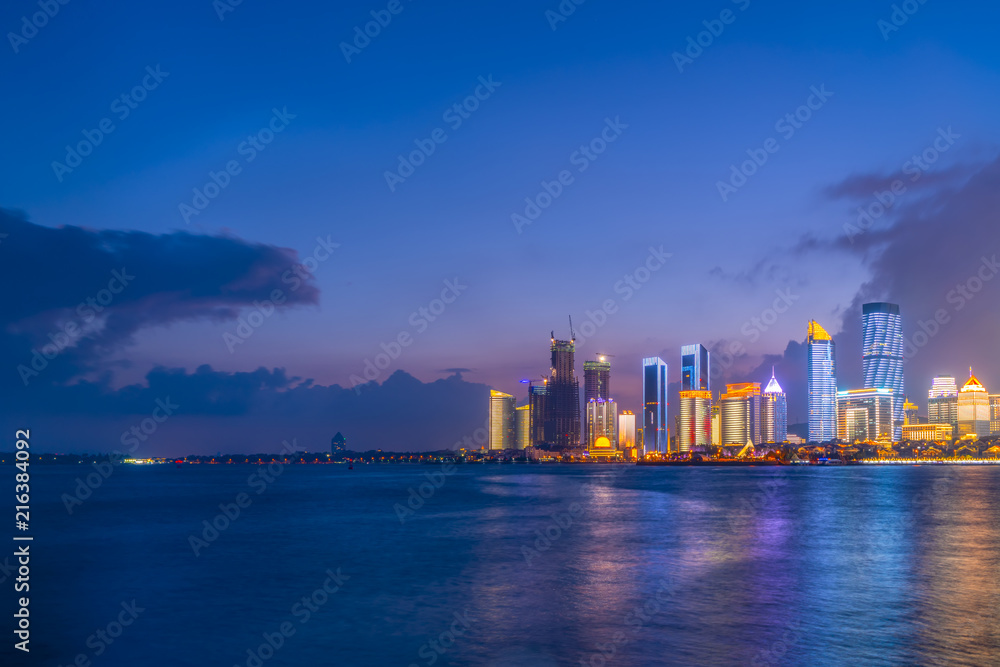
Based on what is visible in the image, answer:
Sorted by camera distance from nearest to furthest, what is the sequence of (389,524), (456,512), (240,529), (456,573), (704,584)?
(704,584) → (456,573) → (240,529) → (389,524) → (456,512)

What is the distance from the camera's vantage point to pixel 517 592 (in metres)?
32.7

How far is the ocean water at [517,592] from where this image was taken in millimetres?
23750

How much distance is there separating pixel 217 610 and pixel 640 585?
19197 millimetres

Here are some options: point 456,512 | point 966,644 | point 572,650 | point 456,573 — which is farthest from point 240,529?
point 966,644

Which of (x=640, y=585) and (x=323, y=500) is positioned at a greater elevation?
(x=640, y=585)

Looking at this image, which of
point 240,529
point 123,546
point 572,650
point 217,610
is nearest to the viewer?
point 572,650

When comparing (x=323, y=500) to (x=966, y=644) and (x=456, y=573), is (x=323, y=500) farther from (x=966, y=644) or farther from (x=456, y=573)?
(x=966, y=644)

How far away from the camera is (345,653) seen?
941 inches

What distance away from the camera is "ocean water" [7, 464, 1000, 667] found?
2375 centimetres

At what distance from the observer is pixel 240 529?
59781mm

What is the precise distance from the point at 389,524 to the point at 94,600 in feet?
112

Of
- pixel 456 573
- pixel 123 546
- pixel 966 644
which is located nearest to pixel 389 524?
pixel 123 546

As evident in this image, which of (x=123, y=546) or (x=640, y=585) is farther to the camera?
(x=123, y=546)

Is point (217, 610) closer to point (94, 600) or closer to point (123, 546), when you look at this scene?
point (94, 600)
